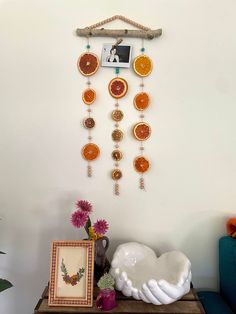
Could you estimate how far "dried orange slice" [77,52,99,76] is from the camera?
130 cm

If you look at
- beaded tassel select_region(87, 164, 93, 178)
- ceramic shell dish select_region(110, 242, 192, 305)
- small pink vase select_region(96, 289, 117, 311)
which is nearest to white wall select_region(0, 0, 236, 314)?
beaded tassel select_region(87, 164, 93, 178)

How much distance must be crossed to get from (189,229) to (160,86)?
713 mm

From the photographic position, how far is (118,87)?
1.30 meters

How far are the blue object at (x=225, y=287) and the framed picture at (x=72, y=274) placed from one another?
0.52 m

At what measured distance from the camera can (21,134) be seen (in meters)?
1.34

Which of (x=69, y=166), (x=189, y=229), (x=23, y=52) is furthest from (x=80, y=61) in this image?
(x=189, y=229)

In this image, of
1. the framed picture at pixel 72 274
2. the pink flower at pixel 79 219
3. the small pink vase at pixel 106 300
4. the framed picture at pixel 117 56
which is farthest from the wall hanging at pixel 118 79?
the small pink vase at pixel 106 300

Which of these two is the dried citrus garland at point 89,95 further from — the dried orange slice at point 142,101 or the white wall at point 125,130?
the dried orange slice at point 142,101

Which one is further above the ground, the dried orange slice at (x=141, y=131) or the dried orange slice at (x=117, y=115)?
the dried orange slice at (x=117, y=115)

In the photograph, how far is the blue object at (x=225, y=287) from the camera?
112cm

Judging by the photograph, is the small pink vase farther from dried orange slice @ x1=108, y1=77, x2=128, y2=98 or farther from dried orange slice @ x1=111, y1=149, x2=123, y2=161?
dried orange slice @ x1=108, y1=77, x2=128, y2=98

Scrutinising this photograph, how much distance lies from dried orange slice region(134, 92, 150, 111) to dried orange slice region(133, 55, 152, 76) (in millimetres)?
100

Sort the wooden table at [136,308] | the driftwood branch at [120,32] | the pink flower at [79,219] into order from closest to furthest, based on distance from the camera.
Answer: the wooden table at [136,308]
the pink flower at [79,219]
the driftwood branch at [120,32]

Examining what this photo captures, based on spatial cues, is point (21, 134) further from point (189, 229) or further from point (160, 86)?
point (189, 229)
